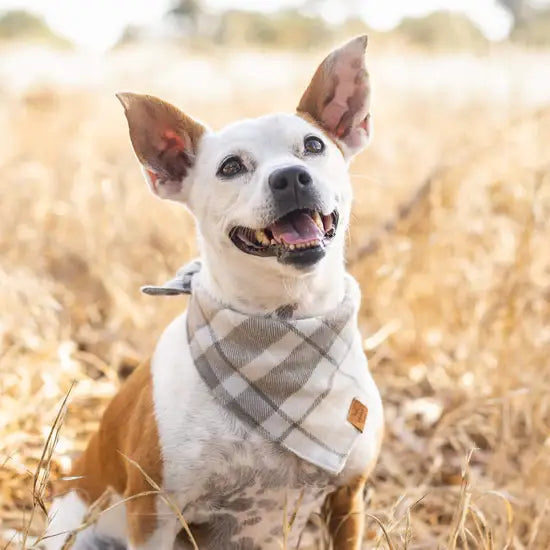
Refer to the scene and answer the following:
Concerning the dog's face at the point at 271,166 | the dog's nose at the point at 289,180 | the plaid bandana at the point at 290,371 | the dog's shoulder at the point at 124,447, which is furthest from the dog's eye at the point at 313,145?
the dog's shoulder at the point at 124,447

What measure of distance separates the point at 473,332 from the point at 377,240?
87cm

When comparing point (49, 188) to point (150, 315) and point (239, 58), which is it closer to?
point (150, 315)

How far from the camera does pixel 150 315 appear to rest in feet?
12.9

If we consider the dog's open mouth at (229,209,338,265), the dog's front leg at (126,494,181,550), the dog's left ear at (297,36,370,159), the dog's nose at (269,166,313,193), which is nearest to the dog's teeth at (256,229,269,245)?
the dog's open mouth at (229,209,338,265)

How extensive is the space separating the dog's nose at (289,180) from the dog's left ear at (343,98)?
17.0 inches

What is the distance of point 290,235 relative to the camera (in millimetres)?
1975

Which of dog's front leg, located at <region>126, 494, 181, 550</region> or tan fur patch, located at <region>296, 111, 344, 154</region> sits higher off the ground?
tan fur patch, located at <region>296, 111, 344, 154</region>

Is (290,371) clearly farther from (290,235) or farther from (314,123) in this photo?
(314,123)

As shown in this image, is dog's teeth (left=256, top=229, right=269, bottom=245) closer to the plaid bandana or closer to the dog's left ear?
the plaid bandana

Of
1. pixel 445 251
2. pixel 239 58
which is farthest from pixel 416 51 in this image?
pixel 445 251

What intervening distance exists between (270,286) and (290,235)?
0.18 m

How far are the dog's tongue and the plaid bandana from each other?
0.26 m

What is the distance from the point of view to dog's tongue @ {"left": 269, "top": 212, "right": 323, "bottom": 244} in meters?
1.96

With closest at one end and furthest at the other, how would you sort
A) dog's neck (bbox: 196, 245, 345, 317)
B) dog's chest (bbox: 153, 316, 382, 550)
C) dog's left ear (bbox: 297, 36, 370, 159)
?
dog's chest (bbox: 153, 316, 382, 550)
dog's neck (bbox: 196, 245, 345, 317)
dog's left ear (bbox: 297, 36, 370, 159)
